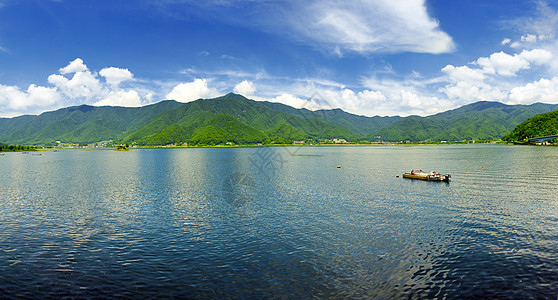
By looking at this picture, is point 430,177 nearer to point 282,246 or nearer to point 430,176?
point 430,176

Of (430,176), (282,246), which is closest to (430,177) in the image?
(430,176)

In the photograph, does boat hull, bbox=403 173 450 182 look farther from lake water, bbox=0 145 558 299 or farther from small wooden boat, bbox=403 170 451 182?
lake water, bbox=0 145 558 299

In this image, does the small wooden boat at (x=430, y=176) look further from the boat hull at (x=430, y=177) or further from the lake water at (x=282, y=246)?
the lake water at (x=282, y=246)

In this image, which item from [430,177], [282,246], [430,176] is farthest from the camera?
[430,176]

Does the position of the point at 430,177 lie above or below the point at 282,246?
above

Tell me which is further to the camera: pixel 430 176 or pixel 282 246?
pixel 430 176

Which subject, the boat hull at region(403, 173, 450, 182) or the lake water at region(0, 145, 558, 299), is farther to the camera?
the boat hull at region(403, 173, 450, 182)

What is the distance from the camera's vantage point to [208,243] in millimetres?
31031

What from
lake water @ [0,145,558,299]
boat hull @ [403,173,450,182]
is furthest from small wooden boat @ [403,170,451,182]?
lake water @ [0,145,558,299]

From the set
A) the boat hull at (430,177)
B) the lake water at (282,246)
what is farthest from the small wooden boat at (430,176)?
the lake water at (282,246)

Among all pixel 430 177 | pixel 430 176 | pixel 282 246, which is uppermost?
pixel 430 176

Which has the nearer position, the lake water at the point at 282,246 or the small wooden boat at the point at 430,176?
the lake water at the point at 282,246

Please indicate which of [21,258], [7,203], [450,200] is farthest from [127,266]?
[450,200]

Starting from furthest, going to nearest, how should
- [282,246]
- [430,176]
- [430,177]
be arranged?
[430,176] < [430,177] < [282,246]
